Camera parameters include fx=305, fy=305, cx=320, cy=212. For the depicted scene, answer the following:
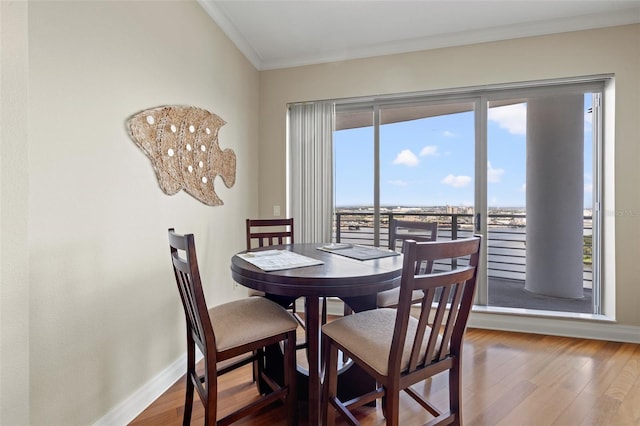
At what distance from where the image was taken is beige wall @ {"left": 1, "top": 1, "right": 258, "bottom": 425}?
47.6 inches

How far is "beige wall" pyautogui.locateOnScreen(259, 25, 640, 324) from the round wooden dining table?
2189mm

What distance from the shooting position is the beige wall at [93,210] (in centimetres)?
121

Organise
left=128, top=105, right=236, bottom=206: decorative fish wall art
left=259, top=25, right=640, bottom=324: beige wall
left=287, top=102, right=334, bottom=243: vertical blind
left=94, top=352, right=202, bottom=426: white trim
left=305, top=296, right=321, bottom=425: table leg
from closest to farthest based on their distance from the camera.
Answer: left=305, top=296, right=321, bottom=425: table leg → left=94, top=352, right=202, bottom=426: white trim → left=128, top=105, right=236, bottom=206: decorative fish wall art → left=259, top=25, right=640, bottom=324: beige wall → left=287, top=102, right=334, bottom=243: vertical blind

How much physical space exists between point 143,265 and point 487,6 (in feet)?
10.5

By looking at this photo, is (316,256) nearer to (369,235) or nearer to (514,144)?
(369,235)

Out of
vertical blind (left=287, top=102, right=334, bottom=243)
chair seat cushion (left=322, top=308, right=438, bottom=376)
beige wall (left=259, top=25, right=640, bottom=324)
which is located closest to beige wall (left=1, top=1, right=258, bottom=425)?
chair seat cushion (left=322, top=308, right=438, bottom=376)

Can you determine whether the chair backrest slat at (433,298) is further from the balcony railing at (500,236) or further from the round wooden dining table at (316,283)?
the balcony railing at (500,236)

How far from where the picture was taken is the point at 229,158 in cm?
275

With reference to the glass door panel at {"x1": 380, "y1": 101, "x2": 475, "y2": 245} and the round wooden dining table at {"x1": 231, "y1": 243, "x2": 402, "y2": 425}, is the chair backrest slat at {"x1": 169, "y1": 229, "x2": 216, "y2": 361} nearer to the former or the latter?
the round wooden dining table at {"x1": 231, "y1": 243, "x2": 402, "y2": 425}

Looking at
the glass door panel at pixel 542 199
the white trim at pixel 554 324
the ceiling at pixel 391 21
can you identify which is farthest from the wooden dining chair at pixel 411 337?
the ceiling at pixel 391 21

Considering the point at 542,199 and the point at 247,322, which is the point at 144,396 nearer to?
the point at 247,322

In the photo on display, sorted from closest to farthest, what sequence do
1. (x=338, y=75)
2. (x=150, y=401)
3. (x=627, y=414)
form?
(x=627, y=414), (x=150, y=401), (x=338, y=75)

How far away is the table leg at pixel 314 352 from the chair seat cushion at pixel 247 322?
0.12 metres

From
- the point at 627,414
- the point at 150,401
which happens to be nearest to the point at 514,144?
the point at 627,414
